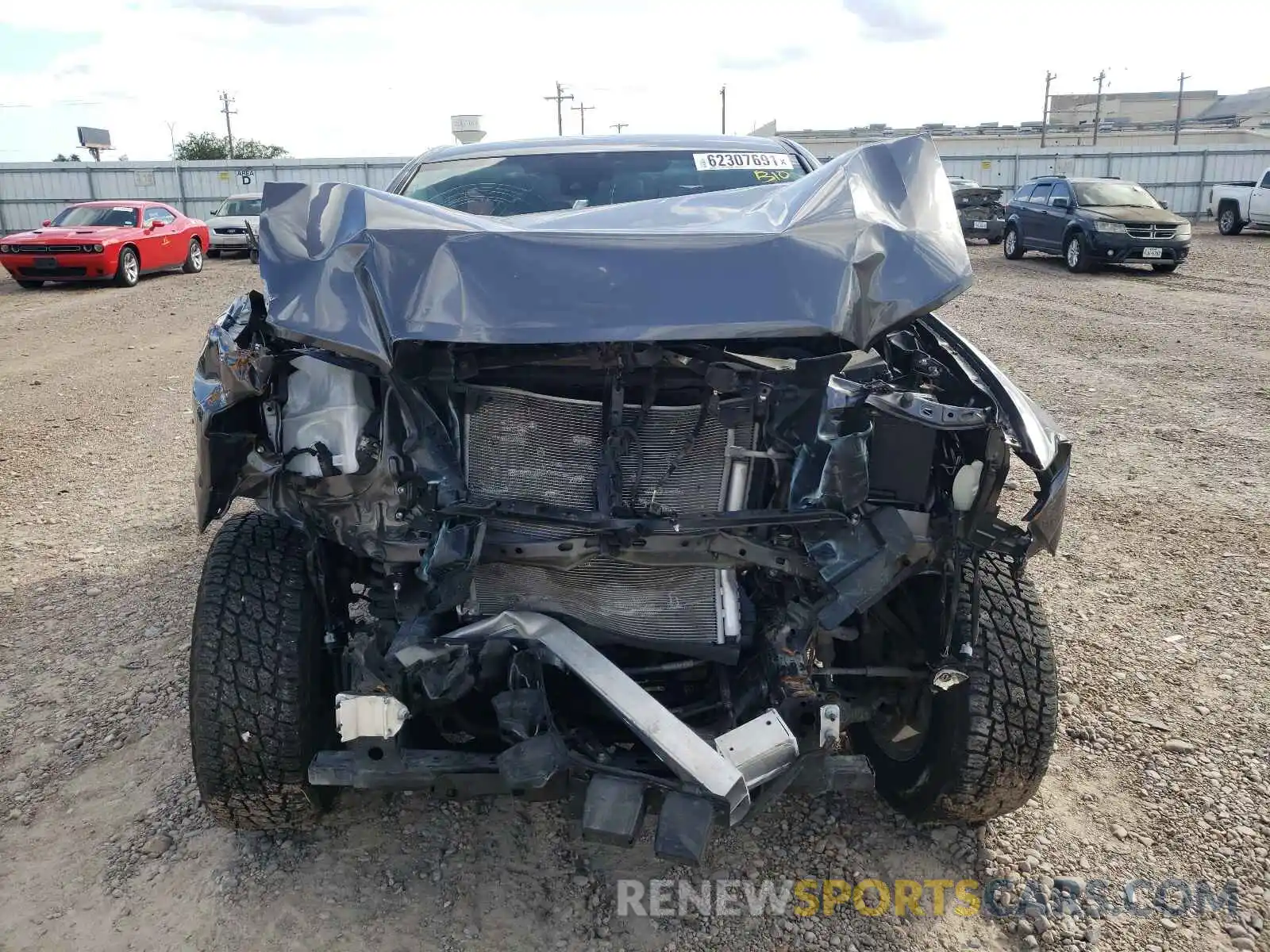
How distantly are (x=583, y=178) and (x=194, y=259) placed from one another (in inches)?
646

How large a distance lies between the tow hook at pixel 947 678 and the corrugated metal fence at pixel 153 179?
25.6 metres

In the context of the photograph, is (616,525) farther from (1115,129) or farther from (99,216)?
(1115,129)

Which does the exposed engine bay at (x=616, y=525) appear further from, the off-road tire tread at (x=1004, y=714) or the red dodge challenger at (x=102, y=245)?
the red dodge challenger at (x=102, y=245)

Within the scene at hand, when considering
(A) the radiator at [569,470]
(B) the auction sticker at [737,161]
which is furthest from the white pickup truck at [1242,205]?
(A) the radiator at [569,470]

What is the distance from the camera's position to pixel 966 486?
2.39 meters

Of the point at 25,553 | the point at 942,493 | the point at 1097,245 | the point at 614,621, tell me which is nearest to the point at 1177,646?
the point at 942,493

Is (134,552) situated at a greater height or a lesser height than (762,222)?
lesser

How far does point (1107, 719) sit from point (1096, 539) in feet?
5.84

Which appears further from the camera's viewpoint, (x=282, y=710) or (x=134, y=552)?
(x=134, y=552)

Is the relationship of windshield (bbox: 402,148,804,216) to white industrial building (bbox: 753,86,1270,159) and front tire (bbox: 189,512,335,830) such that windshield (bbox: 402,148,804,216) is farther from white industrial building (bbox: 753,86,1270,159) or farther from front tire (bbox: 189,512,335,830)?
white industrial building (bbox: 753,86,1270,159)

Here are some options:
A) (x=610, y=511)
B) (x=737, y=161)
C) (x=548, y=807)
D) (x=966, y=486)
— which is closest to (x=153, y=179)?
(x=737, y=161)

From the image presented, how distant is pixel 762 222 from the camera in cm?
258

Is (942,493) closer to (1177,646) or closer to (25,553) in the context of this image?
(1177,646)

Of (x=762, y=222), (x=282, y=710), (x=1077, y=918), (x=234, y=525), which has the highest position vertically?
(x=762, y=222)
